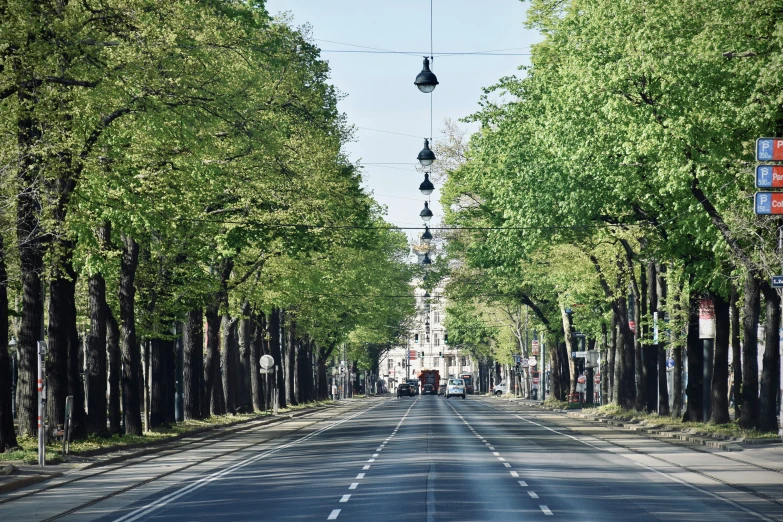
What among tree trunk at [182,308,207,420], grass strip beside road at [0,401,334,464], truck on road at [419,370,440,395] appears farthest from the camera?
truck on road at [419,370,440,395]

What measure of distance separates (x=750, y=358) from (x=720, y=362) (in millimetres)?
2960

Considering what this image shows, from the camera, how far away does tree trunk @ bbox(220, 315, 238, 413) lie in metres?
57.7

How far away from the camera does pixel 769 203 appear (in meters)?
26.4

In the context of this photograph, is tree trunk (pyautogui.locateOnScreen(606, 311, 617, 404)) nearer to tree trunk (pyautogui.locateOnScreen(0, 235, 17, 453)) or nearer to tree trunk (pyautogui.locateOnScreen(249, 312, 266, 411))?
tree trunk (pyautogui.locateOnScreen(249, 312, 266, 411))

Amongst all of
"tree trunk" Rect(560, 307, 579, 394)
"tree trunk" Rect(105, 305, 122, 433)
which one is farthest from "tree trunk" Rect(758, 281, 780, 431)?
"tree trunk" Rect(560, 307, 579, 394)

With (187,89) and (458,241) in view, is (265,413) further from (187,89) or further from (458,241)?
(187,89)

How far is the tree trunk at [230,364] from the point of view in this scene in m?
57.7

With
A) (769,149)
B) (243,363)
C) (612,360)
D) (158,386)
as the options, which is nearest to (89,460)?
(158,386)

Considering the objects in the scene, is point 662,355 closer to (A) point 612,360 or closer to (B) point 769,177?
(A) point 612,360

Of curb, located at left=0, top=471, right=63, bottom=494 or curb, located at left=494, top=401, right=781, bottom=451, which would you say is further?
curb, located at left=494, top=401, right=781, bottom=451

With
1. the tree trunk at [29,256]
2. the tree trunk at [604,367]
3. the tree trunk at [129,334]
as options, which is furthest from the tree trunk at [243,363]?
the tree trunk at [29,256]

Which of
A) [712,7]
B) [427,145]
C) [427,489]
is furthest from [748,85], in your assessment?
[427,489]

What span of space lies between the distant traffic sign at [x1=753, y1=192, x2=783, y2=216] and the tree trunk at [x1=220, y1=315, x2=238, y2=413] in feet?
111

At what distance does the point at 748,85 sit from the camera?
105 ft
